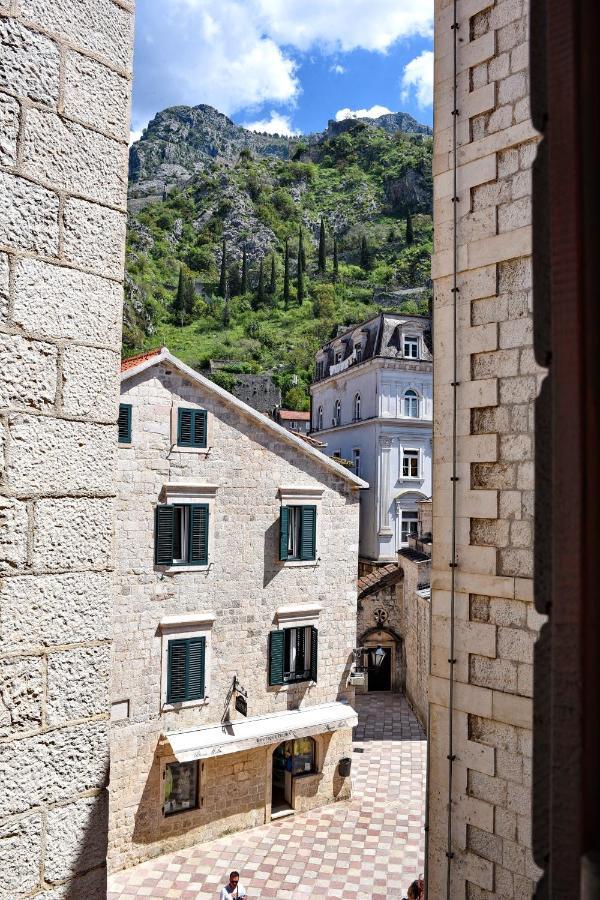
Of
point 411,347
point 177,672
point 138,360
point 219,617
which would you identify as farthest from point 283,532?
point 411,347

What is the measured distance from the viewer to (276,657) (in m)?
12.6

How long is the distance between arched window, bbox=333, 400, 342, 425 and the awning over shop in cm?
1627

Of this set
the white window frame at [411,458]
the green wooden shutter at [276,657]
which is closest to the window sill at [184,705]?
the green wooden shutter at [276,657]

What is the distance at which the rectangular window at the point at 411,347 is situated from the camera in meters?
24.5

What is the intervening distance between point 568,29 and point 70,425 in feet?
6.25

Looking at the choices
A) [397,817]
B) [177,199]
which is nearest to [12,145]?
[397,817]

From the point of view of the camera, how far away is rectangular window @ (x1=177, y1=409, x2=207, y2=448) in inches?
462

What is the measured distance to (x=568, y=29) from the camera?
3.56ft

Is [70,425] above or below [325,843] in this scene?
above

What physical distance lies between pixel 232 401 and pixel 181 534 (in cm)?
281

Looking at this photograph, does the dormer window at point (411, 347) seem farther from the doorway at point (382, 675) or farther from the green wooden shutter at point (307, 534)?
the green wooden shutter at point (307, 534)

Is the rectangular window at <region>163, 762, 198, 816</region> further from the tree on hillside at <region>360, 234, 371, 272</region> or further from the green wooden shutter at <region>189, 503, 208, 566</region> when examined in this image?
the tree on hillside at <region>360, 234, 371, 272</region>

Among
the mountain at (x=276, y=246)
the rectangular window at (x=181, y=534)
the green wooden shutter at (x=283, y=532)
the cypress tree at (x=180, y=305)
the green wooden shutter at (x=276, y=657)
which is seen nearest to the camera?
the rectangular window at (x=181, y=534)

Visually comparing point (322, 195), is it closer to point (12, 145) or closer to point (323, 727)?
point (323, 727)
